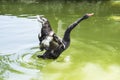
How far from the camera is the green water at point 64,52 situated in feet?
26.8

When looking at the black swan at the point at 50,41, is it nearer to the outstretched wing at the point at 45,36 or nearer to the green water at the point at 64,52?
the outstretched wing at the point at 45,36

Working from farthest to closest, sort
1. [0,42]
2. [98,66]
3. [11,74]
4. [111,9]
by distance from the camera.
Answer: [111,9] → [0,42] → [98,66] → [11,74]

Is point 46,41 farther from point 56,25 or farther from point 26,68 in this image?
point 56,25

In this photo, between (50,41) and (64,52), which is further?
(64,52)

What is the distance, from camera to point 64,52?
388 inches

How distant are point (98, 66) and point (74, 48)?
1.62m

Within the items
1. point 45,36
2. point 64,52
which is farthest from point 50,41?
point 64,52

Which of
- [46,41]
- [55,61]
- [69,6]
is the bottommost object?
[69,6]

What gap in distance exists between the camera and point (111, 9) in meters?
17.0

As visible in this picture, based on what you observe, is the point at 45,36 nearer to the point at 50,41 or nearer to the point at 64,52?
the point at 50,41

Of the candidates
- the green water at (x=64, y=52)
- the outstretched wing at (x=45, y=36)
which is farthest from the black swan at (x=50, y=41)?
the green water at (x=64, y=52)

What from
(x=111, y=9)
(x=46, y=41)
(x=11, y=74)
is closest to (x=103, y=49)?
(x=46, y=41)

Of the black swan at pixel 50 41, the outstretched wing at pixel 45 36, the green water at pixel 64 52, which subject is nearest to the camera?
the green water at pixel 64 52

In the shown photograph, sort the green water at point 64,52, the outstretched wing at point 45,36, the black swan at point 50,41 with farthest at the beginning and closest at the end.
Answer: the black swan at point 50,41
the outstretched wing at point 45,36
the green water at point 64,52
